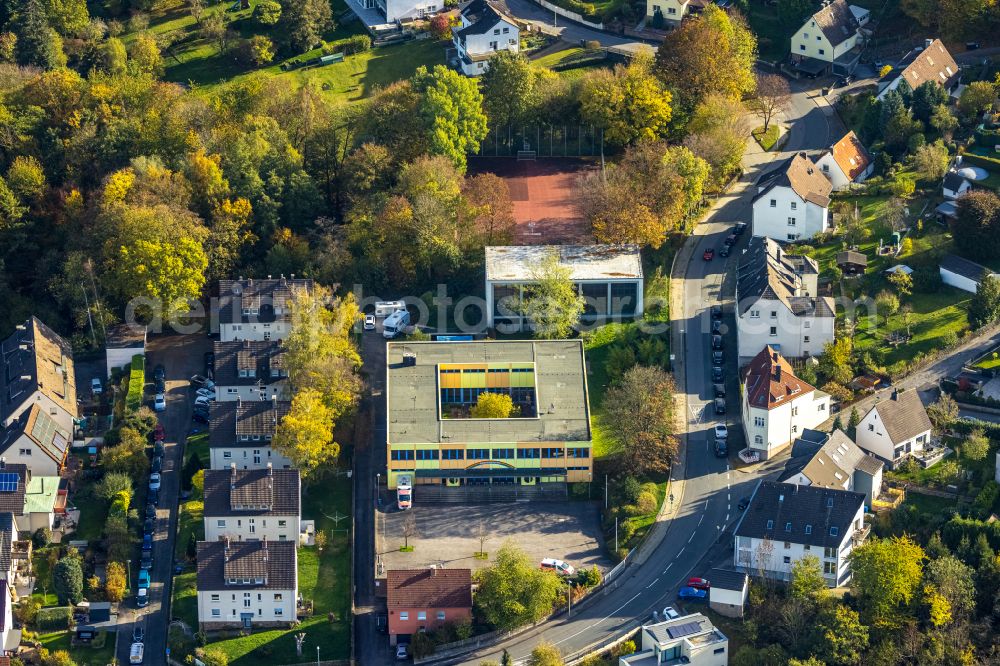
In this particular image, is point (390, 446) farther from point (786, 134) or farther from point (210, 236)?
point (786, 134)

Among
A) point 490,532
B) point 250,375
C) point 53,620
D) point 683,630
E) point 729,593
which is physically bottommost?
point 53,620

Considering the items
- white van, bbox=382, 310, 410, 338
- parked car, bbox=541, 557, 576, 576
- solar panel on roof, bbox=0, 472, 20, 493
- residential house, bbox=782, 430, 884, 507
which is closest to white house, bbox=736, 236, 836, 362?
residential house, bbox=782, 430, 884, 507

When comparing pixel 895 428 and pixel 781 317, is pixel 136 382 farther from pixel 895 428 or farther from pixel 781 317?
pixel 895 428

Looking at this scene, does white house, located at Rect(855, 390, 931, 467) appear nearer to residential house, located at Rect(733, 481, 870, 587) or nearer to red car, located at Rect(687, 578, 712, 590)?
residential house, located at Rect(733, 481, 870, 587)

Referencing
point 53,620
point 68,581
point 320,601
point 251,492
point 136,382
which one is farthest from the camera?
point 136,382

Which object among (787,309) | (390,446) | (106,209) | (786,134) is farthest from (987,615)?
(106,209)

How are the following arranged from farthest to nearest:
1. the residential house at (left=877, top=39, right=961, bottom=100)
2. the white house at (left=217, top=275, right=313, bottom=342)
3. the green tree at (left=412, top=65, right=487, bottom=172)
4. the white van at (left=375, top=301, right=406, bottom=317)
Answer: the residential house at (left=877, top=39, right=961, bottom=100), the green tree at (left=412, top=65, right=487, bottom=172), the white van at (left=375, top=301, right=406, bottom=317), the white house at (left=217, top=275, right=313, bottom=342)

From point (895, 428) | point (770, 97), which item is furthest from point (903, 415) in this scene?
point (770, 97)
